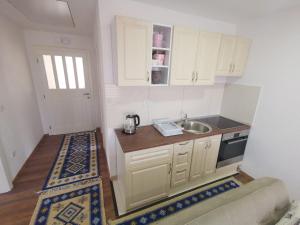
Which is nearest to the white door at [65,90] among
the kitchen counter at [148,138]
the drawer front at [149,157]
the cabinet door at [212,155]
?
the kitchen counter at [148,138]

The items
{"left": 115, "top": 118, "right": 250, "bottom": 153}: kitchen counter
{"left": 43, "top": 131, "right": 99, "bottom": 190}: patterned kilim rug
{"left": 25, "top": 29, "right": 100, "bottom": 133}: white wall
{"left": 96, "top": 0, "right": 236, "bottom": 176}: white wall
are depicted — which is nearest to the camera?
{"left": 115, "top": 118, "right": 250, "bottom": 153}: kitchen counter

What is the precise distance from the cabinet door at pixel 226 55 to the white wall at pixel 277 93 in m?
0.37

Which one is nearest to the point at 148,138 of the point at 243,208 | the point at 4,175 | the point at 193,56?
the point at 243,208

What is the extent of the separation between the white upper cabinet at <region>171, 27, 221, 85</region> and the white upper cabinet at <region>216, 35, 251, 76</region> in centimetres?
18

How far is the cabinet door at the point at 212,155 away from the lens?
1930mm

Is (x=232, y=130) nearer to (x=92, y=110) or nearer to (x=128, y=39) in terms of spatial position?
(x=128, y=39)

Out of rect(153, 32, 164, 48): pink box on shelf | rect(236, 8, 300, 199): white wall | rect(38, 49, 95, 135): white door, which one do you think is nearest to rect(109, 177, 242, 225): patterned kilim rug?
rect(236, 8, 300, 199): white wall

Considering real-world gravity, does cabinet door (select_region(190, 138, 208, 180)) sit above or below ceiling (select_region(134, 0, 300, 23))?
below

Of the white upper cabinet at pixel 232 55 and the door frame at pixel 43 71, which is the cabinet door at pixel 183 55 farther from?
the door frame at pixel 43 71

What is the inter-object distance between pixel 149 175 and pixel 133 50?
1412mm

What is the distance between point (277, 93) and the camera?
1.88 meters

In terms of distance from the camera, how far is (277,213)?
1.05m

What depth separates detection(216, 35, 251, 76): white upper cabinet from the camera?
199 centimetres

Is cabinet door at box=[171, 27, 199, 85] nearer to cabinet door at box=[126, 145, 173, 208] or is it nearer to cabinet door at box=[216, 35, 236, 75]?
cabinet door at box=[216, 35, 236, 75]
